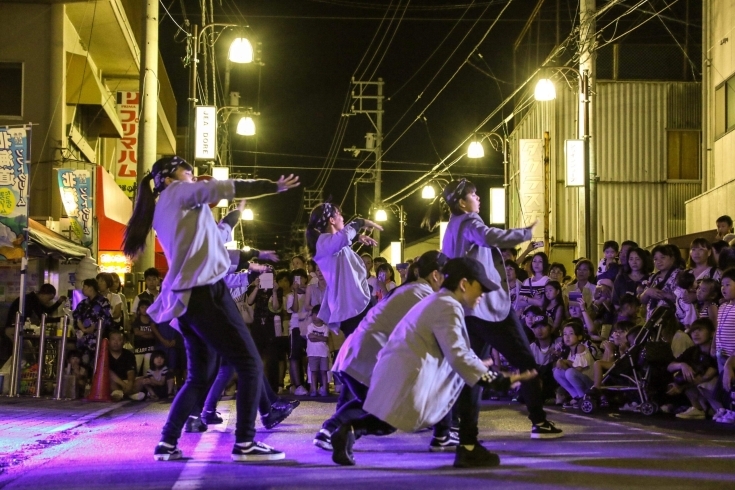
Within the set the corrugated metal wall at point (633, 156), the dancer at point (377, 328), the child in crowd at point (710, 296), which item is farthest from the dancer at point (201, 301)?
the corrugated metal wall at point (633, 156)

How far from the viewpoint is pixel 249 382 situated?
646 centimetres

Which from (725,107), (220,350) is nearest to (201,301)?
(220,350)

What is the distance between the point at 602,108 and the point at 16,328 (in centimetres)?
2071

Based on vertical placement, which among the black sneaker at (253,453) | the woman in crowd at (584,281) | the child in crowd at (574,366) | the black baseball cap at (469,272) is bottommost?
the black sneaker at (253,453)

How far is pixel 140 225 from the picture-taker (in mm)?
6770

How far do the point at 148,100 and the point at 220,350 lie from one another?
1124 cm

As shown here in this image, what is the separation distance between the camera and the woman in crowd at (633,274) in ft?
39.6

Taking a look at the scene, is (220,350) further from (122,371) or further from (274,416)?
(122,371)

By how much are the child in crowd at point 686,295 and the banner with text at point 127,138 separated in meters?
19.7

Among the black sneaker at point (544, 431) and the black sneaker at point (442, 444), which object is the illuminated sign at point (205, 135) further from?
the black sneaker at point (442, 444)

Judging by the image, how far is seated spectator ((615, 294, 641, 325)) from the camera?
459 inches

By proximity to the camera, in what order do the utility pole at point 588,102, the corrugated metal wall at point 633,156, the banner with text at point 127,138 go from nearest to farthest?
the utility pole at point 588,102 < the banner with text at point 127,138 < the corrugated metal wall at point 633,156

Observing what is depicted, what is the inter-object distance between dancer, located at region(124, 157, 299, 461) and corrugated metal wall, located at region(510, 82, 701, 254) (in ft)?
77.4

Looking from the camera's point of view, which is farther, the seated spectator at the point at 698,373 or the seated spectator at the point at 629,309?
the seated spectator at the point at 629,309
